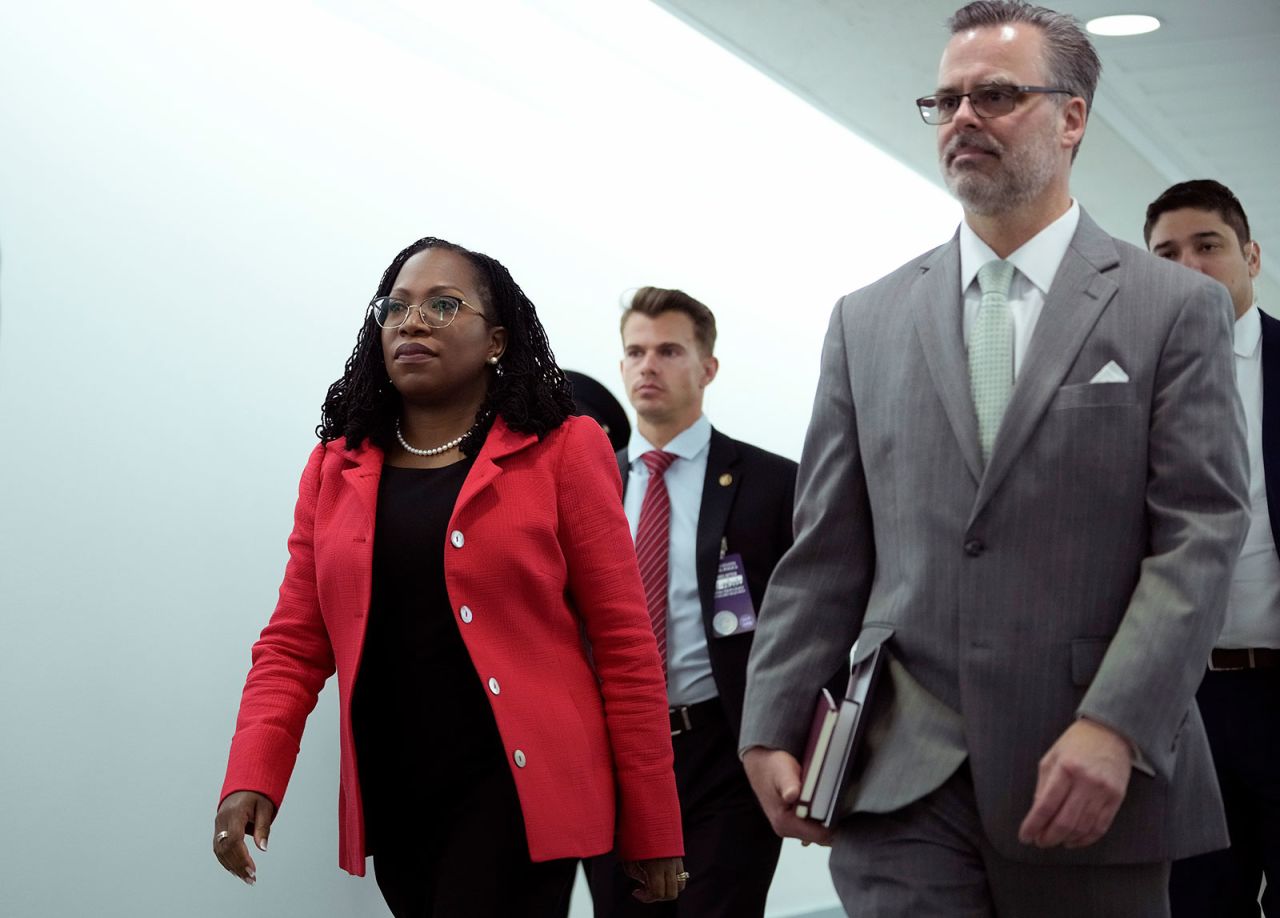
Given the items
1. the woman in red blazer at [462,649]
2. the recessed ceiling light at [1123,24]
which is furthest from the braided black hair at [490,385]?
the recessed ceiling light at [1123,24]

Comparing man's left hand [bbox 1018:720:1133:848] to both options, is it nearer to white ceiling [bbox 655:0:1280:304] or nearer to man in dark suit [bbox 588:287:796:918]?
man in dark suit [bbox 588:287:796:918]

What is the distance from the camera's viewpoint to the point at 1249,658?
363cm

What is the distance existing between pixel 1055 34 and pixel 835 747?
1162 mm

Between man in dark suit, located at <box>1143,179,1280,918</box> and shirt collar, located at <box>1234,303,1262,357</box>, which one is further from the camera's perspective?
shirt collar, located at <box>1234,303,1262,357</box>

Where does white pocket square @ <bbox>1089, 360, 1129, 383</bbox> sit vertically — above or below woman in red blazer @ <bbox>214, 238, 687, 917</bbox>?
above

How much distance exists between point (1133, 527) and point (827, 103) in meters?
5.48

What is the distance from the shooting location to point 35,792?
3.95m

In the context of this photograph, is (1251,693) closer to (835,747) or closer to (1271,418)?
(1271,418)

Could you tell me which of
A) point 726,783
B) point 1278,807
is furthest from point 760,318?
point 1278,807

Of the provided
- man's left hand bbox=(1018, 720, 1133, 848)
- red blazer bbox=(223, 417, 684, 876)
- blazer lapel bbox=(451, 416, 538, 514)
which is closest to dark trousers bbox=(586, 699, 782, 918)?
red blazer bbox=(223, 417, 684, 876)

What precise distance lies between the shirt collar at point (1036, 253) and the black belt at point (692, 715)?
2.08 m

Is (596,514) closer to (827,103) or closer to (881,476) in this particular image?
(881,476)

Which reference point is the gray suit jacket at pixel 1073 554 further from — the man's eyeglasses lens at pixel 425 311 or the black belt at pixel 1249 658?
the black belt at pixel 1249 658

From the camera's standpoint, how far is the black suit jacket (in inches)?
164
